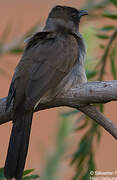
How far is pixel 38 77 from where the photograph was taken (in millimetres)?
3842

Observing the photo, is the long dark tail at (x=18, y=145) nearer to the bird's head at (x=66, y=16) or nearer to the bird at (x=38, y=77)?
the bird at (x=38, y=77)

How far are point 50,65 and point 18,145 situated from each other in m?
0.75

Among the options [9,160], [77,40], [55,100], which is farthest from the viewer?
[77,40]

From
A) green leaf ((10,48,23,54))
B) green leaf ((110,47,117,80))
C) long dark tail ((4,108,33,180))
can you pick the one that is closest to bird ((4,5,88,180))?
long dark tail ((4,108,33,180))

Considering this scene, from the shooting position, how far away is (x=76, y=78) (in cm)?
400

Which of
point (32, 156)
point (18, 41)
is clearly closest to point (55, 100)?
point (18, 41)

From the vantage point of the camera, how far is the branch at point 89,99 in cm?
351

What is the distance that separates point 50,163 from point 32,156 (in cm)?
430

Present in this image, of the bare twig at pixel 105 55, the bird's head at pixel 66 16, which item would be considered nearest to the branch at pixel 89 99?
the bare twig at pixel 105 55

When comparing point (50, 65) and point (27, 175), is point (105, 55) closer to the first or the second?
point (50, 65)

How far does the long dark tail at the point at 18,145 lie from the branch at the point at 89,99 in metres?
0.12

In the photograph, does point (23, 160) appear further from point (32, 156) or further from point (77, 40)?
point (32, 156)

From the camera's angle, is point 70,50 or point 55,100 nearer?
point 55,100

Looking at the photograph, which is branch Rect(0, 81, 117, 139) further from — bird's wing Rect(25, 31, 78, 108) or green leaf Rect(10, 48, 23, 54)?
green leaf Rect(10, 48, 23, 54)
